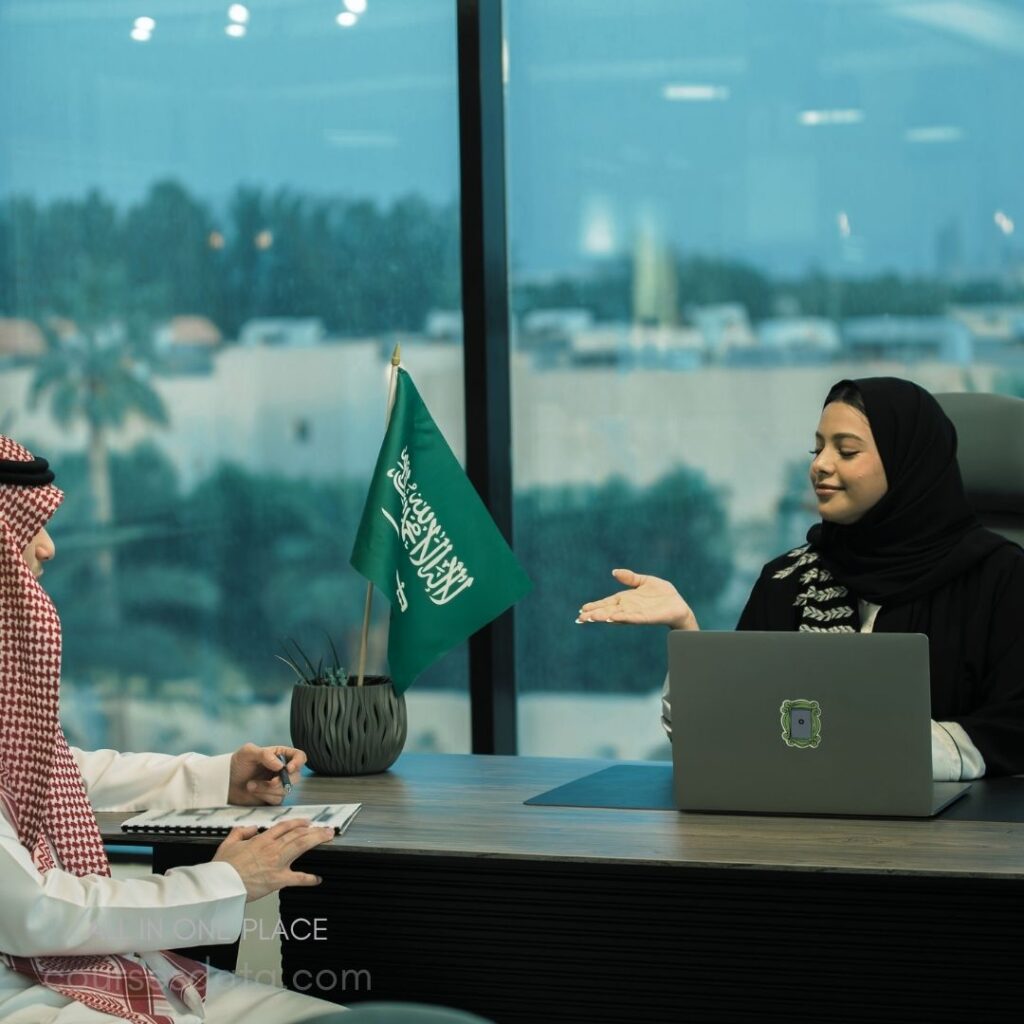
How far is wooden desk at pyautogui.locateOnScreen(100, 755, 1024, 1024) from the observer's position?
208cm

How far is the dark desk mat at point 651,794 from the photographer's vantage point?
7.43ft

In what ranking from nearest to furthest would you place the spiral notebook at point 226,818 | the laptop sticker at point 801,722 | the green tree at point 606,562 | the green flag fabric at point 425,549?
the laptop sticker at point 801,722 < the spiral notebook at point 226,818 < the green flag fabric at point 425,549 < the green tree at point 606,562

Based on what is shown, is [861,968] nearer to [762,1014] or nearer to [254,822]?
[762,1014]

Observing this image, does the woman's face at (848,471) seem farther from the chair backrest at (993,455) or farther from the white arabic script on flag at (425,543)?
the white arabic script on flag at (425,543)

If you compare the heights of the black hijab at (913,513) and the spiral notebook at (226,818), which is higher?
the black hijab at (913,513)

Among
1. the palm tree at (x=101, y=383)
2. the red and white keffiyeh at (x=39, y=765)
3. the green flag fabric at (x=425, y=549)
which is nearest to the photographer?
the red and white keffiyeh at (x=39, y=765)

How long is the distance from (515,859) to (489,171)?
2272mm

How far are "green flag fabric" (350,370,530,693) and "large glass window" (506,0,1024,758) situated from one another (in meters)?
1.15

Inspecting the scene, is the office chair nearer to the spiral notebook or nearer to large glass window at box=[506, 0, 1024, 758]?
the spiral notebook

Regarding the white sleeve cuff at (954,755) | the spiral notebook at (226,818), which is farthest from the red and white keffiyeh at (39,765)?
the white sleeve cuff at (954,755)

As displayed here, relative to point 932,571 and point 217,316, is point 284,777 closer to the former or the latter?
point 932,571

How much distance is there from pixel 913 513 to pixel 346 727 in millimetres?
1051

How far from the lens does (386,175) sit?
13.6 feet

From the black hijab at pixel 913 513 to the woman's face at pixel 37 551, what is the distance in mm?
1407
